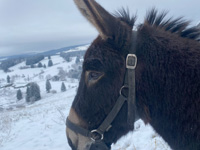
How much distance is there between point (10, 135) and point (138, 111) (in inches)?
352

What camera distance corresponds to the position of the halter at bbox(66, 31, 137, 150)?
1.90 meters

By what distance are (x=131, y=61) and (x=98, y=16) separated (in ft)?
2.03

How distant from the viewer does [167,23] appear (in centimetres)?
222

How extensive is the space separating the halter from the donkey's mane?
35 centimetres

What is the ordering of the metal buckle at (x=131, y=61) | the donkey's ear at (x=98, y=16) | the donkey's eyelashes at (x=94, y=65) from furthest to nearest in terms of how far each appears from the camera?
1. the donkey's eyelashes at (x=94, y=65)
2. the metal buckle at (x=131, y=61)
3. the donkey's ear at (x=98, y=16)

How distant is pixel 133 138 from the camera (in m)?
5.53

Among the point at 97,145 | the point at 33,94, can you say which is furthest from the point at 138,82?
the point at 33,94

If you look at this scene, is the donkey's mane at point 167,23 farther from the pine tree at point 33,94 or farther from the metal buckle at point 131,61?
the pine tree at point 33,94

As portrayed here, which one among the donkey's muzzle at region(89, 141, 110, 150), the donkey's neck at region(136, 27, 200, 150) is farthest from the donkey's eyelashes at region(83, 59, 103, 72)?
the donkey's muzzle at region(89, 141, 110, 150)

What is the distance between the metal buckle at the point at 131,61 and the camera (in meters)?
1.88

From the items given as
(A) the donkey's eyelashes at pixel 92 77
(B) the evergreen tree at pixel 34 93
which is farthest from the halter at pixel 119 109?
(B) the evergreen tree at pixel 34 93

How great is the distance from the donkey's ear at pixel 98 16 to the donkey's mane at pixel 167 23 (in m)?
0.44

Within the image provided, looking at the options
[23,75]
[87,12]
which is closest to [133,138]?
[87,12]

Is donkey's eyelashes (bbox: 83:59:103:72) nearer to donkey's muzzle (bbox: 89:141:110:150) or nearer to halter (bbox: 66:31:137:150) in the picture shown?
halter (bbox: 66:31:137:150)
